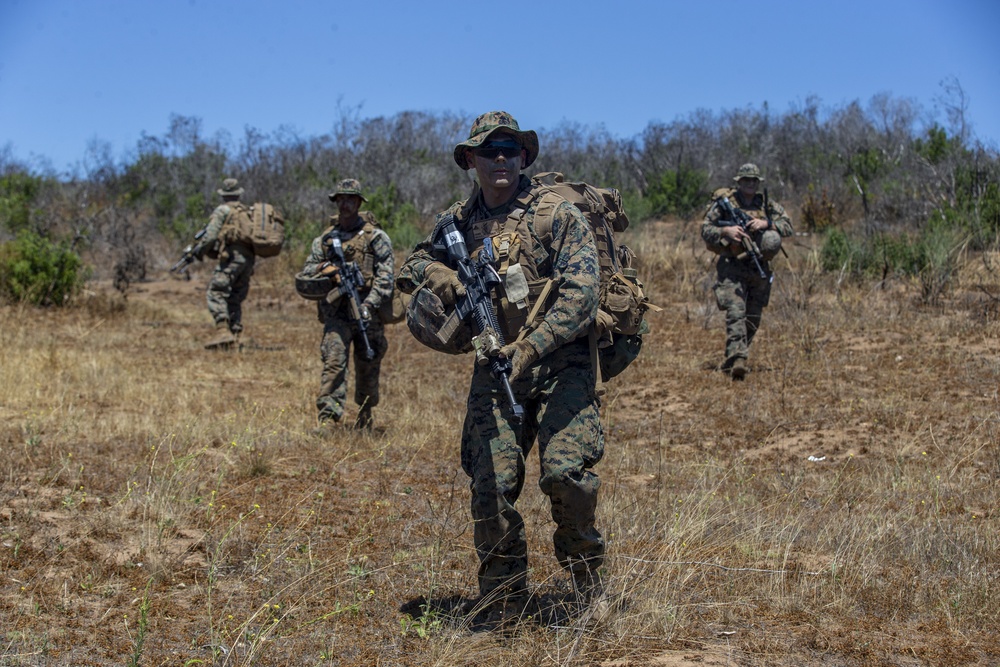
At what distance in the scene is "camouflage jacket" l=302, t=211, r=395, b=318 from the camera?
788cm

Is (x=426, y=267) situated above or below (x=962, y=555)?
above

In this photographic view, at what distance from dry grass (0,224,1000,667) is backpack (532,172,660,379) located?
896 millimetres

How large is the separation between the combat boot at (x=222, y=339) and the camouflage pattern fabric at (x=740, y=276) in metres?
5.59

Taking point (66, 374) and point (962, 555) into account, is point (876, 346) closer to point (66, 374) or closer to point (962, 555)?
point (962, 555)

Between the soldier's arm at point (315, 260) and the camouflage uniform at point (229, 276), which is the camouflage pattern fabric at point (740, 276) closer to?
the soldier's arm at point (315, 260)

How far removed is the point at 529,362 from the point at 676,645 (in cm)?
121

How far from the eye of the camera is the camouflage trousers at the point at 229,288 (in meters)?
12.4

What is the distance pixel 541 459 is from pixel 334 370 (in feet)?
13.5

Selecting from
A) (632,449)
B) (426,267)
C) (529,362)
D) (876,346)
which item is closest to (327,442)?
(632,449)

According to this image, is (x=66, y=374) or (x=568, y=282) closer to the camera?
(x=568, y=282)

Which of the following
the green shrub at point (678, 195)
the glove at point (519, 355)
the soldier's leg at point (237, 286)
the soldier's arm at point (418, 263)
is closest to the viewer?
the glove at point (519, 355)

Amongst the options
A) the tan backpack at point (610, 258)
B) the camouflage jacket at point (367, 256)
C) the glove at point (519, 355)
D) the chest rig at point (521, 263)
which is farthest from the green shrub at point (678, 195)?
the glove at point (519, 355)

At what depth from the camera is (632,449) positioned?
25.3ft

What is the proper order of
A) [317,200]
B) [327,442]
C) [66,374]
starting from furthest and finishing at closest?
1. [317,200]
2. [66,374]
3. [327,442]
